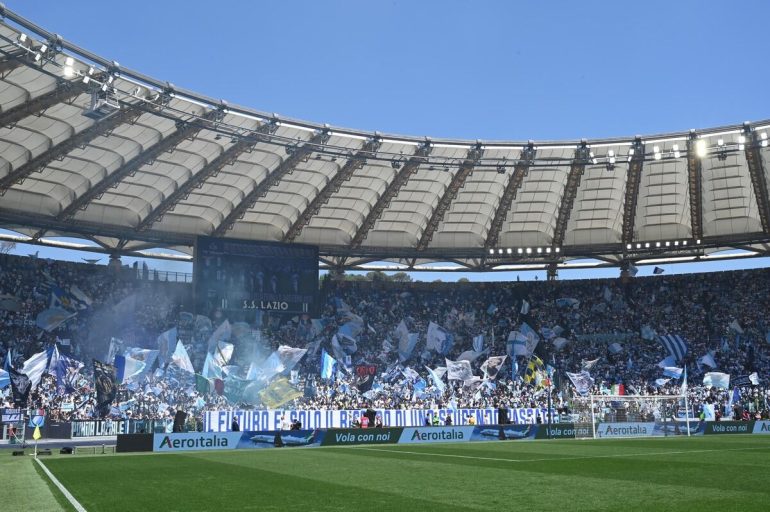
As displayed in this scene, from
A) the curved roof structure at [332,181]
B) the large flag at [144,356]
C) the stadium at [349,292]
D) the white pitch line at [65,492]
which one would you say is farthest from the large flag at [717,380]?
the white pitch line at [65,492]

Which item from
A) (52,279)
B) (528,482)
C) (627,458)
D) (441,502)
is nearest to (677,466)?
(627,458)

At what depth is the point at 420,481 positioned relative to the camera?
16.5 m

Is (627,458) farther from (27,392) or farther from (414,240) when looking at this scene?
(414,240)

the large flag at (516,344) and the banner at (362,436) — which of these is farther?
the large flag at (516,344)

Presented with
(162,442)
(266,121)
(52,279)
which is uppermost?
(266,121)

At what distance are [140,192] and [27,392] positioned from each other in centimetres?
1344

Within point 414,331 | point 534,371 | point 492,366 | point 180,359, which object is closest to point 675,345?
point 534,371

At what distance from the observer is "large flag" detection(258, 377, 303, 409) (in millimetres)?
44594

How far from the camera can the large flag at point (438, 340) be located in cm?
5734

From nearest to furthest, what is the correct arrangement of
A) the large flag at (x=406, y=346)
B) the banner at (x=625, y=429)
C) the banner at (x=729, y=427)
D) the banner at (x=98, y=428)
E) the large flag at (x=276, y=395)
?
the banner at (x=98, y=428), the banner at (x=625, y=429), the banner at (x=729, y=427), the large flag at (x=276, y=395), the large flag at (x=406, y=346)

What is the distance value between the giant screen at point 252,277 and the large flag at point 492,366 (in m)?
13.0

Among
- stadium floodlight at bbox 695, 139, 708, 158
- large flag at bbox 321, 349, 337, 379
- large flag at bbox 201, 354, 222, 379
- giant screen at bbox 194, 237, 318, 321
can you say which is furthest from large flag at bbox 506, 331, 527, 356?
large flag at bbox 201, 354, 222, 379

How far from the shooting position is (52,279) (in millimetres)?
49875

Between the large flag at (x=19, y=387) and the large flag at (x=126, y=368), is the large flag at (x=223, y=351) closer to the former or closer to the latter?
the large flag at (x=126, y=368)
